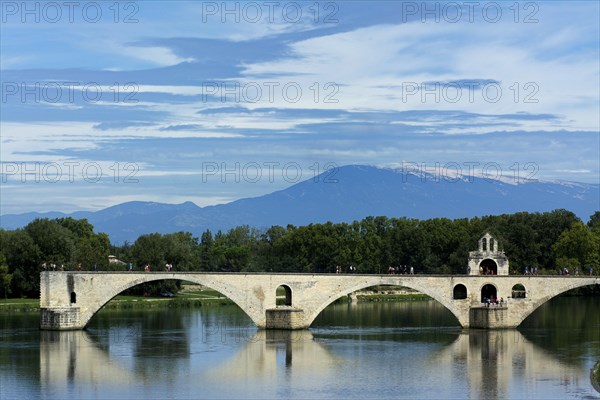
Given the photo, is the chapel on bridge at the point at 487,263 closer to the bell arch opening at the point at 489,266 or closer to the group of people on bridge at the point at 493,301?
the bell arch opening at the point at 489,266

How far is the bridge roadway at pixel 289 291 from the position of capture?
205ft

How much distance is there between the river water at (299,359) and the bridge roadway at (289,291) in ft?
3.74

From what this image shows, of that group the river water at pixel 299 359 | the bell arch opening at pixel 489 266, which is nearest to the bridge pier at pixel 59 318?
the river water at pixel 299 359

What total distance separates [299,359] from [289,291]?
Result: 1246 cm

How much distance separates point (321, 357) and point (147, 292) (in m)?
41.3

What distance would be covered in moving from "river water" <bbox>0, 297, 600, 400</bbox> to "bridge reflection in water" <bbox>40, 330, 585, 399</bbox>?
5 centimetres

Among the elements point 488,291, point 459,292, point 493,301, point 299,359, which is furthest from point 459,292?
point 299,359

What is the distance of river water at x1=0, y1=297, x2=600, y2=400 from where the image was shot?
42969 millimetres

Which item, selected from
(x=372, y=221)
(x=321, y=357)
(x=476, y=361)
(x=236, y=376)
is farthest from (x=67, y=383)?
(x=372, y=221)

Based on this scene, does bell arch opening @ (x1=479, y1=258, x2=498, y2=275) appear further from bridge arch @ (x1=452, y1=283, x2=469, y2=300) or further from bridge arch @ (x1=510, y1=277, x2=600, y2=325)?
bridge arch @ (x1=510, y1=277, x2=600, y2=325)

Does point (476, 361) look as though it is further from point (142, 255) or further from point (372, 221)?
point (372, 221)

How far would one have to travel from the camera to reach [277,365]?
164 feet

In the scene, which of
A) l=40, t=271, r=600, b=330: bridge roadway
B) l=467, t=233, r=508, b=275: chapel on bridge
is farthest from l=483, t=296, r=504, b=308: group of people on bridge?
l=467, t=233, r=508, b=275: chapel on bridge

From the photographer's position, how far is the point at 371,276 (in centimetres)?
6431
